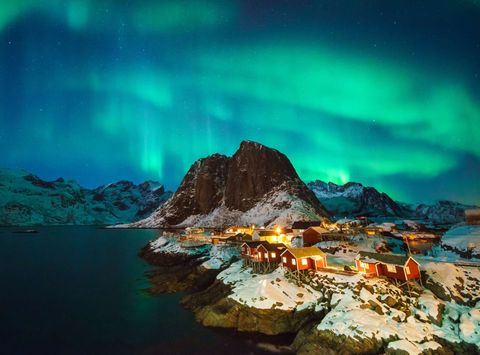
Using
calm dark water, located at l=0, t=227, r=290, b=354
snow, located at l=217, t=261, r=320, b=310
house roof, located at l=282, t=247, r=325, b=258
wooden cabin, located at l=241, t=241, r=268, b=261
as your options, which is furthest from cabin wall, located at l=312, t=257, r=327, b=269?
calm dark water, located at l=0, t=227, r=290, b=354

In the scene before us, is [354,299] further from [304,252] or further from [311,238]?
[311,238]

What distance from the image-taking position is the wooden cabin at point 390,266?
34.9 metres

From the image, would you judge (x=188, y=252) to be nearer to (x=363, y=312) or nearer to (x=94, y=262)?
(x=94, y=262)

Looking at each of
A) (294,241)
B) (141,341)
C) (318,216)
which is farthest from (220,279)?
(318,216)

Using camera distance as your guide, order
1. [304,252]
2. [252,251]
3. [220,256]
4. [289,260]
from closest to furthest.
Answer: [304,252] < [289,260] < [252,251] < [220,256]

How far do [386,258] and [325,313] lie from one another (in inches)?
472

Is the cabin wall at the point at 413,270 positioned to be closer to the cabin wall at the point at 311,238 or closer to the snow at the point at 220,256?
the cabin wall at the point at 311,238

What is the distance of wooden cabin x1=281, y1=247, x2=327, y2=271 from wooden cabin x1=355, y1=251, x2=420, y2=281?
218 inches

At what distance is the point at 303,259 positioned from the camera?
41.4 metres

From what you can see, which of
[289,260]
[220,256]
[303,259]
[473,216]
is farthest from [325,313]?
[473,216]

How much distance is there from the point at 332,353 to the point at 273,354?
5.61 meters

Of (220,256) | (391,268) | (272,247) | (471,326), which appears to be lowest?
(471,326)

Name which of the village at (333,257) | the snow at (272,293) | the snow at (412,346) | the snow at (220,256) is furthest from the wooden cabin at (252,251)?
the snow at (412,346)

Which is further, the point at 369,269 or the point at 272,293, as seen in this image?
the point at 369,269
